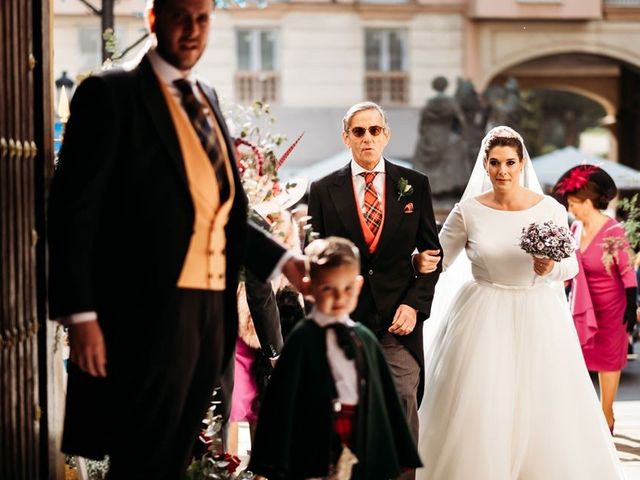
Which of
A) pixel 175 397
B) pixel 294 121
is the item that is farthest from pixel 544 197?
pixel 294 121

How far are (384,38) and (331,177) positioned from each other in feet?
93.2

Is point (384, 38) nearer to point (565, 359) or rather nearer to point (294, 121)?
point (294, 121)

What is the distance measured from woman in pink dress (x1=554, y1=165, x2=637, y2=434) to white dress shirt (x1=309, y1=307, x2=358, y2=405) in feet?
18.1

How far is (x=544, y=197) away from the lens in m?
7.56

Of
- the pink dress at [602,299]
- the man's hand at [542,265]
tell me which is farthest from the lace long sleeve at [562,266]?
Result: the pink dress at [602,299]

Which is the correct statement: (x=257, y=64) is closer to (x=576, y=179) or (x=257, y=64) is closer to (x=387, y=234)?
(x=576, y=179)

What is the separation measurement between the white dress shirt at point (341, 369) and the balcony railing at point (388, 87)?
30237 millimetres

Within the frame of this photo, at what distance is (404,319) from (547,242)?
0.90 meters

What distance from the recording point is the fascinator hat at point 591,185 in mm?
10023

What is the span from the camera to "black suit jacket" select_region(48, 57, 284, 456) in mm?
4098

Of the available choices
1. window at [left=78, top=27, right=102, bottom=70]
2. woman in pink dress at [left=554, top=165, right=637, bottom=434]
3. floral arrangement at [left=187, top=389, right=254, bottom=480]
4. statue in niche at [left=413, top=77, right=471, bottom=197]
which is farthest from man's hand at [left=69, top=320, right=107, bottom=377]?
window at [left=78, top=27, right=102, bottom=70]

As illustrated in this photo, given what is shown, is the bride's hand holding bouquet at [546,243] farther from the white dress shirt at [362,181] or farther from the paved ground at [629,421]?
the paved ground at [629,421]

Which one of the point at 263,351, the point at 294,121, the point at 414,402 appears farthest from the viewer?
the point at 294,121

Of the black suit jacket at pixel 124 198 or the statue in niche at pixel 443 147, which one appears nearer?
the black suit jacket at pixel 124 198
